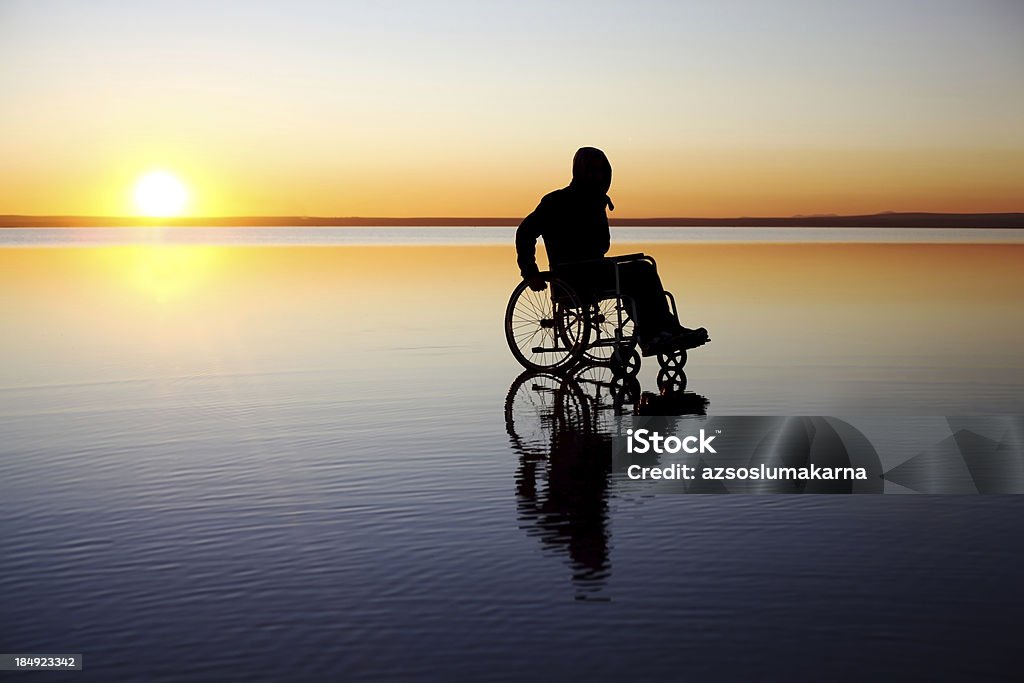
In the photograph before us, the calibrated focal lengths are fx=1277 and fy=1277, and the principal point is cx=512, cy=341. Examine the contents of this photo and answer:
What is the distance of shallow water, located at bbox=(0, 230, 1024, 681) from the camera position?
13.1 feet

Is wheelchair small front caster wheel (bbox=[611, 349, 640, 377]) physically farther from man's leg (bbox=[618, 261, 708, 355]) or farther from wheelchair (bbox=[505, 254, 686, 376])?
man's leg (bbox=[618, 261, 708, 355])

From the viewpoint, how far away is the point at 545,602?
14.7 feet

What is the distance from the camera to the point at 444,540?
17.8 feet

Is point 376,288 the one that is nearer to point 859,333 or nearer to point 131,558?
point 859,333

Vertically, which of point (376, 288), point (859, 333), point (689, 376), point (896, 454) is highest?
point (376, 288)

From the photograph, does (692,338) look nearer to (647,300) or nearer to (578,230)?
(647,300)

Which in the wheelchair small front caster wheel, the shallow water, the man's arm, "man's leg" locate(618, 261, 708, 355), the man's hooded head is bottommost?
the shallow water

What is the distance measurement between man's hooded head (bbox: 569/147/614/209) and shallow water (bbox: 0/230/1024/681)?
1814 millimetres

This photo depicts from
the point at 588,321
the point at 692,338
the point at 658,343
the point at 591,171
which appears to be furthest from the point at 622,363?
the point at 591,171

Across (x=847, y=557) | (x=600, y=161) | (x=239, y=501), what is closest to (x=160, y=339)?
(x=600, y=161)

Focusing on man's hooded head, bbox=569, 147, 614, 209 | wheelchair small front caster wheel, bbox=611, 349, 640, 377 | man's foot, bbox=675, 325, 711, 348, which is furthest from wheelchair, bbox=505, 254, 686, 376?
man's hooded head, bbox=569, 147, 614, 209

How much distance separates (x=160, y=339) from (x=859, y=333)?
8.67 metres

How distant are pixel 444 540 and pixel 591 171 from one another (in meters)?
6.80

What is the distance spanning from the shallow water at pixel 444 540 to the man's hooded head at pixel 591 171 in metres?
1.81
